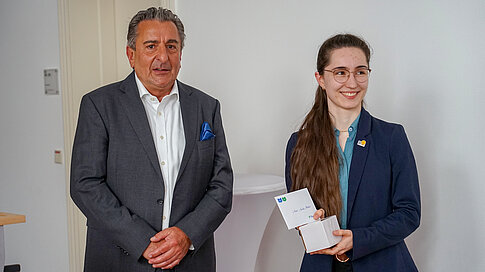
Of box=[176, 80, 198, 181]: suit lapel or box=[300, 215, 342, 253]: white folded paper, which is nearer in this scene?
box=[300, 215, 342, 253]: white folded paper

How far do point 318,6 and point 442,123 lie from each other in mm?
899

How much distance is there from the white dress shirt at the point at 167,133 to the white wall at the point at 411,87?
1.11 m

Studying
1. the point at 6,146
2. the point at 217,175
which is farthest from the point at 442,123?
the point at 6,146

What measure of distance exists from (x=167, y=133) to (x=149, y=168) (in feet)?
0.52

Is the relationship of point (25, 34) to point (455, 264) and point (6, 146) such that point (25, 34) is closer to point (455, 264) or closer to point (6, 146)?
point (6, 146)

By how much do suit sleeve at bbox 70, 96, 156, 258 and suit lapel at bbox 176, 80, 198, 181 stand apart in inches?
9.5

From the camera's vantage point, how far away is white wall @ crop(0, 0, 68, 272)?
156 inches

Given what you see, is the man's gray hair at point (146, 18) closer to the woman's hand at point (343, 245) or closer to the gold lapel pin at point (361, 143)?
the gold lapel pin at point (361, 143)

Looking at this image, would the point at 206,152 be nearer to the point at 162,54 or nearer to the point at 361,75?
the point at 162,54

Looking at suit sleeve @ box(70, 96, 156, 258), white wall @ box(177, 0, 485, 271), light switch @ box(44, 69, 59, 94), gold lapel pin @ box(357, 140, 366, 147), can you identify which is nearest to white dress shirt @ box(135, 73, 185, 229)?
suit sleeve @ box(70, 96, 156, 258)

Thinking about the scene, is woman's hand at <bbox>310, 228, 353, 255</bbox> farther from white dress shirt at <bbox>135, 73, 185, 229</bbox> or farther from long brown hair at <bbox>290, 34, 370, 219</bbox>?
white dress shirt at <bbox>135, 73, 185, 229</bbox>

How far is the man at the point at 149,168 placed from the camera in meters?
1.97

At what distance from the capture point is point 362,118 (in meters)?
2.02

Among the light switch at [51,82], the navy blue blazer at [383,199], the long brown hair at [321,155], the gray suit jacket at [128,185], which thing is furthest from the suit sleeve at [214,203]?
the light switch at [51,82]
